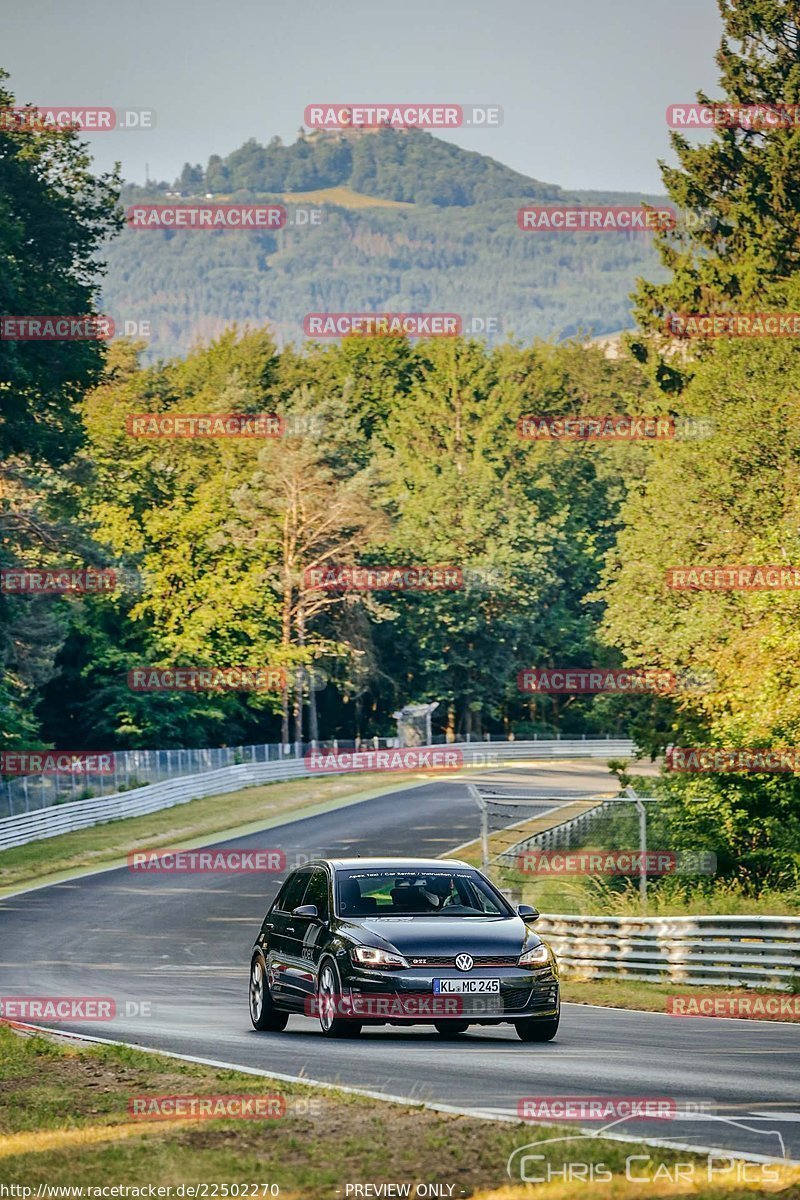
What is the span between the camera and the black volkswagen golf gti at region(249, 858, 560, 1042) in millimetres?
14602

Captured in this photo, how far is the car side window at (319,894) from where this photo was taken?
15.9 metres

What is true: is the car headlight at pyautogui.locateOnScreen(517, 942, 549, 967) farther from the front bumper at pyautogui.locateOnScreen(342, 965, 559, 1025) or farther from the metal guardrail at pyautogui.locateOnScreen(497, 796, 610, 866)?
the metal guardrail at pyautogui.locateOnScreen(497, 796, 610, 866)

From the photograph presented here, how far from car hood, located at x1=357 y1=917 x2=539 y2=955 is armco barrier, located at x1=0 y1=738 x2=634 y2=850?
35684 mm

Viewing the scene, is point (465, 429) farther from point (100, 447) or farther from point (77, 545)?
point (77, 545)

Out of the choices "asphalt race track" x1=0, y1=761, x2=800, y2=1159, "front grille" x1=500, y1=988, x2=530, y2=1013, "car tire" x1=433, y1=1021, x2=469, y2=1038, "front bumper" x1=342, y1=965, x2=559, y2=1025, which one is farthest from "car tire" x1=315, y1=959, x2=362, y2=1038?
"front grille" x1=500, y1=988, x2=530, y2=1013

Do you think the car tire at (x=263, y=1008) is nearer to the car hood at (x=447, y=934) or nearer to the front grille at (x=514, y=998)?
the car hood at (x=447, y=934)

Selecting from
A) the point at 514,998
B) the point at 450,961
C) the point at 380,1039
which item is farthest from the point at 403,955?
the point at 380,1039

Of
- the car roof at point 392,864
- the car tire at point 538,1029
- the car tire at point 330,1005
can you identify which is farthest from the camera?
the car roof at point 392,864

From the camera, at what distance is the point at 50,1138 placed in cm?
1030

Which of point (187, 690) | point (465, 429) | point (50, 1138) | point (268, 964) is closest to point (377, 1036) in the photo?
point (268, 964)

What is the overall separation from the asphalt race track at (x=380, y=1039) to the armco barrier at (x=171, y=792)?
11354 millimetres

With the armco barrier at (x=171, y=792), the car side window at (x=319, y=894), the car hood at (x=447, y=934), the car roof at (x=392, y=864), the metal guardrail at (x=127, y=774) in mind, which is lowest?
the armco barrier at (x=171, y=792)

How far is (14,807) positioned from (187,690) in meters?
26.9

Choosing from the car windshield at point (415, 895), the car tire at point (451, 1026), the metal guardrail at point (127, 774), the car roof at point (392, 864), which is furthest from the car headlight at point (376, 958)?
the metal guardrail at point (127, 774)
